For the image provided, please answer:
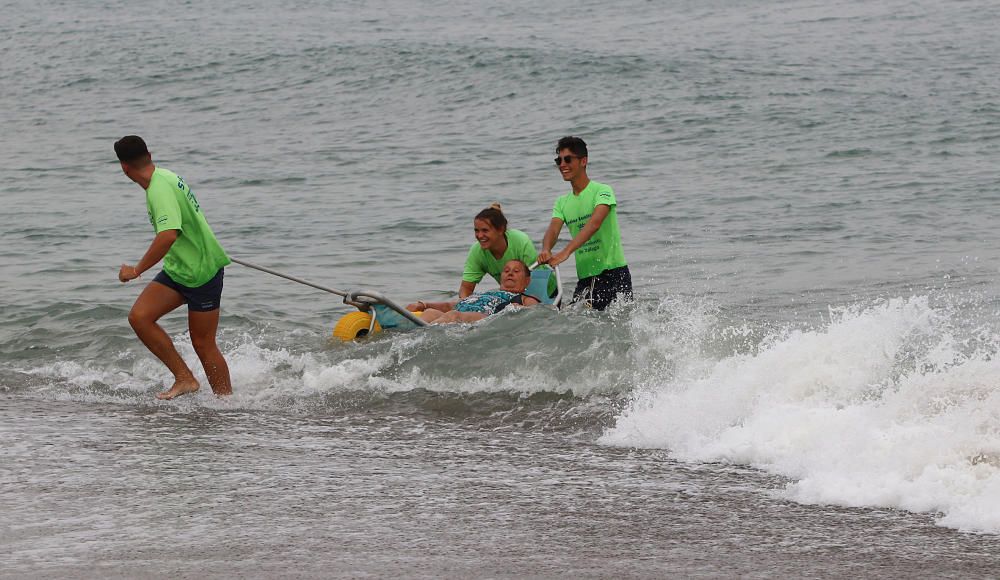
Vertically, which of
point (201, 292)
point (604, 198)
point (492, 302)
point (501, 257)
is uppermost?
point (604, 198)

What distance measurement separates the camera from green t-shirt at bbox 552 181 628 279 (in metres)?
8.73

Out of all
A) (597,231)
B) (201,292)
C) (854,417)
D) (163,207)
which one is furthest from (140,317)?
(854,417)

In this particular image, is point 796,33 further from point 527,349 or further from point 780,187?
point 527,349

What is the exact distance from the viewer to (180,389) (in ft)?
26.4

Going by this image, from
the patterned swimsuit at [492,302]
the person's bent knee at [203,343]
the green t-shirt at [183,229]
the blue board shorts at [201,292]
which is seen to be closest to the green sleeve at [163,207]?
the green t-shirt at [183,229]

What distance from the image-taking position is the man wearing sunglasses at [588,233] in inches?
340

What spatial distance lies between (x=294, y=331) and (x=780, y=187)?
10.0m

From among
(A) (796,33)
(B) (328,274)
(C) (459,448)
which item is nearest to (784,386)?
(C) (459,448)

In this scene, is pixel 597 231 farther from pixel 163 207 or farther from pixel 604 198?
pixel 163 207

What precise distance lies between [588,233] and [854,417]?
2.80m

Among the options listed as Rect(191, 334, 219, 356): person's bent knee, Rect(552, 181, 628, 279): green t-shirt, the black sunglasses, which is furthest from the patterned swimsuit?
Rect(191, 334, 219, 356): person's bent knee

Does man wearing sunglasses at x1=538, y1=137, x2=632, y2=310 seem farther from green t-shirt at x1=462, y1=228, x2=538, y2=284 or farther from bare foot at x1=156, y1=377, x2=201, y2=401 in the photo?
bare foot at x1=156, y1=377, x2=201, y2=401

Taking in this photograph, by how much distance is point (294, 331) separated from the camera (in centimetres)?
1091

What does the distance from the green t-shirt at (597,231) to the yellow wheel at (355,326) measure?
5.75 ft
